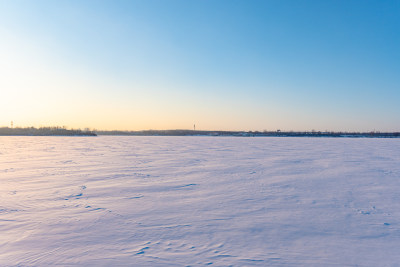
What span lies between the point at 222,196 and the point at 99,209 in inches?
87.5

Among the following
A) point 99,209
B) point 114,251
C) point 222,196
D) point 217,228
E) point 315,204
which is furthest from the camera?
point 222,196

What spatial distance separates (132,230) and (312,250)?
2166mm

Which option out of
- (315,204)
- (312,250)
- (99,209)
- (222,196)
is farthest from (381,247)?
(99,209)

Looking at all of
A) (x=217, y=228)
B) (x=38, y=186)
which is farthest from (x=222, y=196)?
(x=38, y=186)

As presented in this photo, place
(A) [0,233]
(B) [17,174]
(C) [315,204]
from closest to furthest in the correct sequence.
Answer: (A) [0,233], (C) [315,204], (B) [17,174]

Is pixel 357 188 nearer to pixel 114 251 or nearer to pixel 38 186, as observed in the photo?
pixel 114 251

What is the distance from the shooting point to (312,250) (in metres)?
2.81

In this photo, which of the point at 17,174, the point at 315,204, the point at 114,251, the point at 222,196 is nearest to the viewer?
the point at 114,251

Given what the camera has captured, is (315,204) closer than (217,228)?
No

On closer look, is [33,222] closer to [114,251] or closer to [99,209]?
[99,209]

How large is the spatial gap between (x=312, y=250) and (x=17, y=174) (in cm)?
761

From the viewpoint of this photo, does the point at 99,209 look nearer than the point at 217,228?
No

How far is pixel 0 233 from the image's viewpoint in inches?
125

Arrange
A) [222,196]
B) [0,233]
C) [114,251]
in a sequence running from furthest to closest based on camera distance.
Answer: [222,196], [0,233], [114,251]
